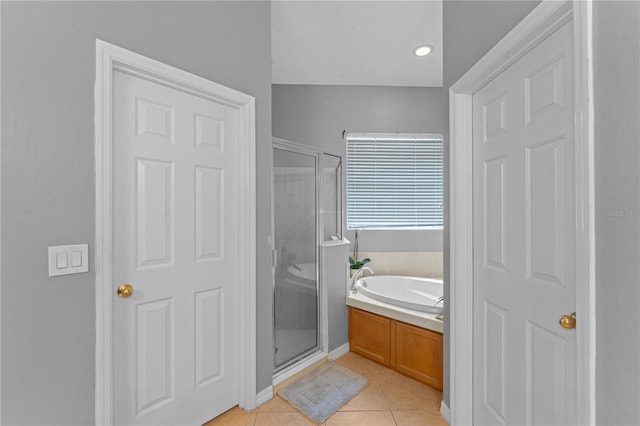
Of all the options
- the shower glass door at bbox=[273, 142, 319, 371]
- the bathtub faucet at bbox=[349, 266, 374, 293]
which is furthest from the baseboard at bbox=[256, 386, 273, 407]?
the bathtub faucet at bbox=[349, 266, 374, 293]

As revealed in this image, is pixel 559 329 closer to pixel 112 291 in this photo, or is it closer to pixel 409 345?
pixel 409 345

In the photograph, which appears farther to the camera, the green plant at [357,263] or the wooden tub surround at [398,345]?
the green plant at [357,263]

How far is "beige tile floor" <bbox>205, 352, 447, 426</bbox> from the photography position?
1.75m

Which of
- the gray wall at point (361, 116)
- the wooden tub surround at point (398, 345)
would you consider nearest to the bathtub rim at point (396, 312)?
the wooden tub surround at point (398, 345)

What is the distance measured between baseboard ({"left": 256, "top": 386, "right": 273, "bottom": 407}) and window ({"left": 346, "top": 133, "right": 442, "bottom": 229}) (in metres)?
1.91

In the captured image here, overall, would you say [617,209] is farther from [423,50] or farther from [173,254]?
[423,50]

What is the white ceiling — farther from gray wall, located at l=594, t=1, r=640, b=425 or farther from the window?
gray wall, located at l=594, t=1, r=640, b=425

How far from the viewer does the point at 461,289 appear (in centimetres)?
162

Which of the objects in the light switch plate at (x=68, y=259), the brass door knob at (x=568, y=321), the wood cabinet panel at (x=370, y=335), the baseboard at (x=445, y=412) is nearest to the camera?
the brass door knob at (x=568, y=321)

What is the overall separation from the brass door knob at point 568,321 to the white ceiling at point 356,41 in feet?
6.68

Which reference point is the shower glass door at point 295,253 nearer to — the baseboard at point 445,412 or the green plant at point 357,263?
the green plant at point 357,263

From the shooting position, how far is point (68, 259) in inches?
46.4

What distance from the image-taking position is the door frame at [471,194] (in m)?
0.89

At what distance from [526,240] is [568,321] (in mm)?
328
